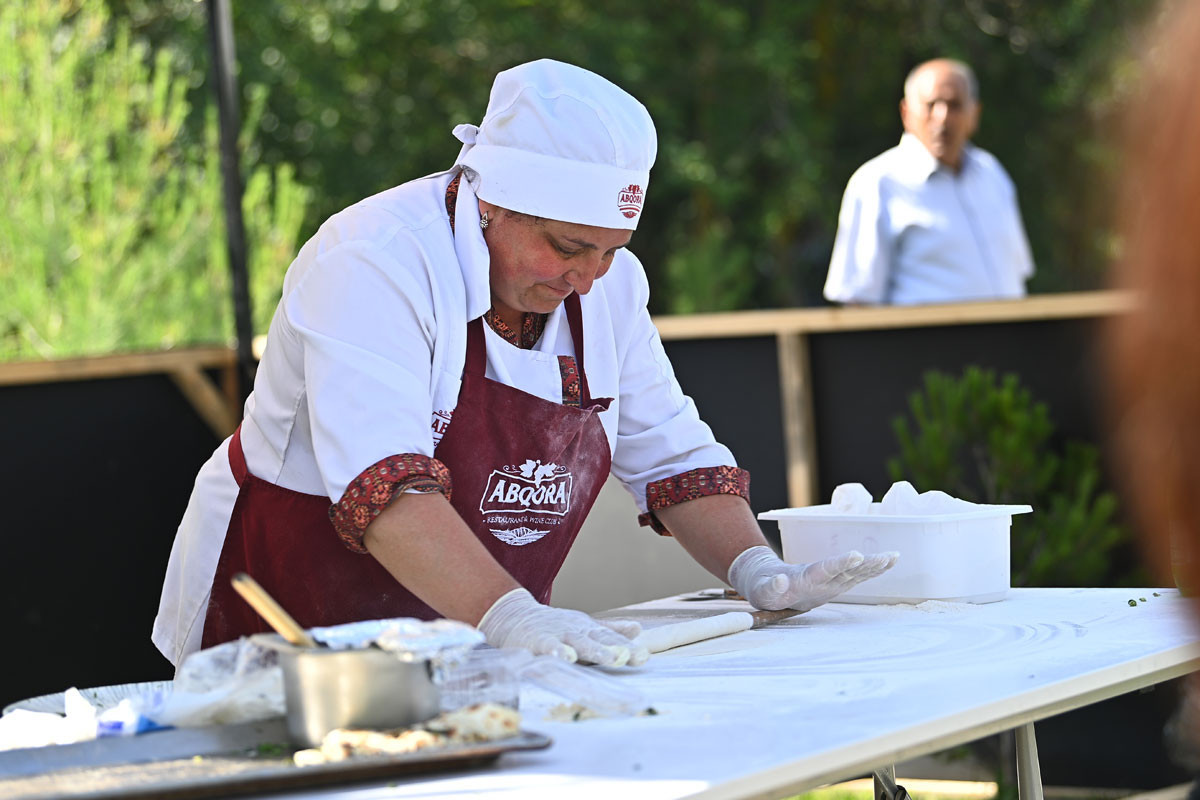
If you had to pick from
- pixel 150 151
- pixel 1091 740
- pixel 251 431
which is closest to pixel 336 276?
pixel 251 431

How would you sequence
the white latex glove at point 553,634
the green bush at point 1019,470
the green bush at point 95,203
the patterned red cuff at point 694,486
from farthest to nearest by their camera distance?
the green bush at point 95,203
the green bush at point 1019,470
the patterned red cuff at point 694,486
the white latex glove at point 553,634

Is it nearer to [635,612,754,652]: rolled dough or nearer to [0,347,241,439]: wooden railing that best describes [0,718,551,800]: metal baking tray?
[635,612,754,652]: rolled dough

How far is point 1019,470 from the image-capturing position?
4.36 meters

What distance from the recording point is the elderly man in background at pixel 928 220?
5.28 m

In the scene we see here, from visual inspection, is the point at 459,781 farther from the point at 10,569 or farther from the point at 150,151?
the point at 150,151

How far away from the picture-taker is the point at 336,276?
6.95 feet

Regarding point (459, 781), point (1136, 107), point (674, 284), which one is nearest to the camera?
point (1136, 107)

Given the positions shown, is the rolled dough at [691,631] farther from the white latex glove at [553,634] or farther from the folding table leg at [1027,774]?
the folding table leg at [1027,774]

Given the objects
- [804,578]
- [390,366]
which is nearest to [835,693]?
[804,578]

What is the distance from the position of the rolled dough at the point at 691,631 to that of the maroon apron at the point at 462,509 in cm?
31

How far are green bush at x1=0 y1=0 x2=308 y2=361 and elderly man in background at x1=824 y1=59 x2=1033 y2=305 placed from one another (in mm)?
2172

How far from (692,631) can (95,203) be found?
4.02 m

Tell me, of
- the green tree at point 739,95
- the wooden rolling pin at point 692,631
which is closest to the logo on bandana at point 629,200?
the wooden rolling pin at point 692,631

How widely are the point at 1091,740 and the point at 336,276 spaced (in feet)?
9.59
